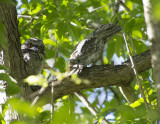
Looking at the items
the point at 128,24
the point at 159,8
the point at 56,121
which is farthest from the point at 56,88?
the point at 159,8

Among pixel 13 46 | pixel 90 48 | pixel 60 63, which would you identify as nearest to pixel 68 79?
pixel 90 48

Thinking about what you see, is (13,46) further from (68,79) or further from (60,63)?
(60,63)

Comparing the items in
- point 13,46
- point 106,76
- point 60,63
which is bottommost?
point 106,76

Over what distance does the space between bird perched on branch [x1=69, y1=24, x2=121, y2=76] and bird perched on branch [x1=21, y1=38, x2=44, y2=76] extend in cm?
85

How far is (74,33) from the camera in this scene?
358 centimetres

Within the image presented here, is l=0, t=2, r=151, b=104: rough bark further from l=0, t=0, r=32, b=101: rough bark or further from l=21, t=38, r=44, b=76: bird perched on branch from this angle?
l=21, t=38, r=44, b=76: bird perched on branch

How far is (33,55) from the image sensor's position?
4.55m

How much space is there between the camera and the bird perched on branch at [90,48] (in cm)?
371

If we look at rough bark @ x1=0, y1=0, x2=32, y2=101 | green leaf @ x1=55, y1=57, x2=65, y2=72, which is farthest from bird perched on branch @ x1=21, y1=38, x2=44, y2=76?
rough bark @ x1=0, y1=0, x2=32, y2=101

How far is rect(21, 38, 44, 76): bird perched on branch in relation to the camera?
427 centimetres

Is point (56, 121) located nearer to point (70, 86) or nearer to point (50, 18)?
point (70, 86)

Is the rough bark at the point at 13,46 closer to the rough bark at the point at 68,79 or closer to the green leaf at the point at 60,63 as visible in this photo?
the rough bark at the point at 68,79

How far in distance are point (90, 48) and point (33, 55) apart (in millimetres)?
1289

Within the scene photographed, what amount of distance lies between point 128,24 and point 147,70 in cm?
113
